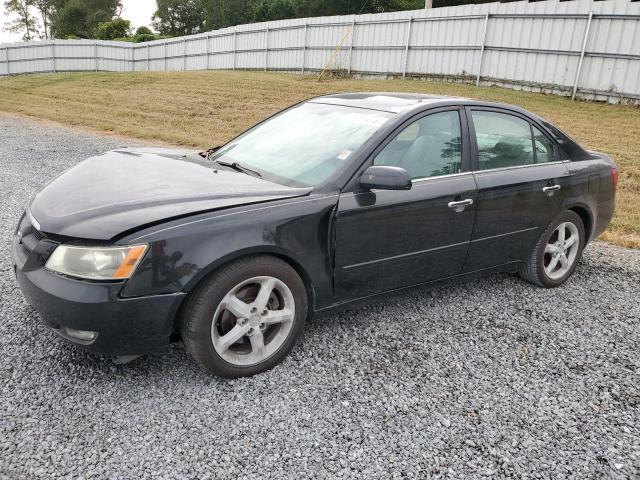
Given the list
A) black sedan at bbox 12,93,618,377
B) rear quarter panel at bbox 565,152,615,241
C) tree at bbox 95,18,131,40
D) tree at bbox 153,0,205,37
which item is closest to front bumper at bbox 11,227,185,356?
black sedan at bbox 12,93,618,377

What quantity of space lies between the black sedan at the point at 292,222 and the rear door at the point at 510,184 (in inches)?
0.5

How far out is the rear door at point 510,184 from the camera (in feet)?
12.5

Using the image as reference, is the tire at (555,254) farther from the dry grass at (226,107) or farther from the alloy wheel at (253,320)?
the alloy wheel at (253,320)

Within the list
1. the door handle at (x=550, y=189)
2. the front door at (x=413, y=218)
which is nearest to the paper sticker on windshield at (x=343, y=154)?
the front door at (x=413, y=218)

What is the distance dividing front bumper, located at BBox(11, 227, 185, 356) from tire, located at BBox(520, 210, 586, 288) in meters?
2.91

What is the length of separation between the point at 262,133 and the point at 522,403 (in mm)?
2515

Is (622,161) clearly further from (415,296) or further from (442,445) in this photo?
(442,445)

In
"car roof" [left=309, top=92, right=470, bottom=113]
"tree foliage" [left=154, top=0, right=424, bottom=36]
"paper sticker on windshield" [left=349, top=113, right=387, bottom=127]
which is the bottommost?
"paper sticker on windshield" [left=349, top=113, right=387, bottom=127]

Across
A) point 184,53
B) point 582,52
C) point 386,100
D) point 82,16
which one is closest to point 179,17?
point 82,16

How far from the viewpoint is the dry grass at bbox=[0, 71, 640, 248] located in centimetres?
1002

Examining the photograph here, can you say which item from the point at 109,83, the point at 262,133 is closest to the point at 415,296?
the point at 262,133

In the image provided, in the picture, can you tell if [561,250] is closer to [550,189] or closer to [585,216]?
[585,216]

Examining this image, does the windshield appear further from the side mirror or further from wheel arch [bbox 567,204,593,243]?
wheel arch [bbox 567,204,593,243]

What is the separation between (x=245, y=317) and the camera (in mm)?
2859
